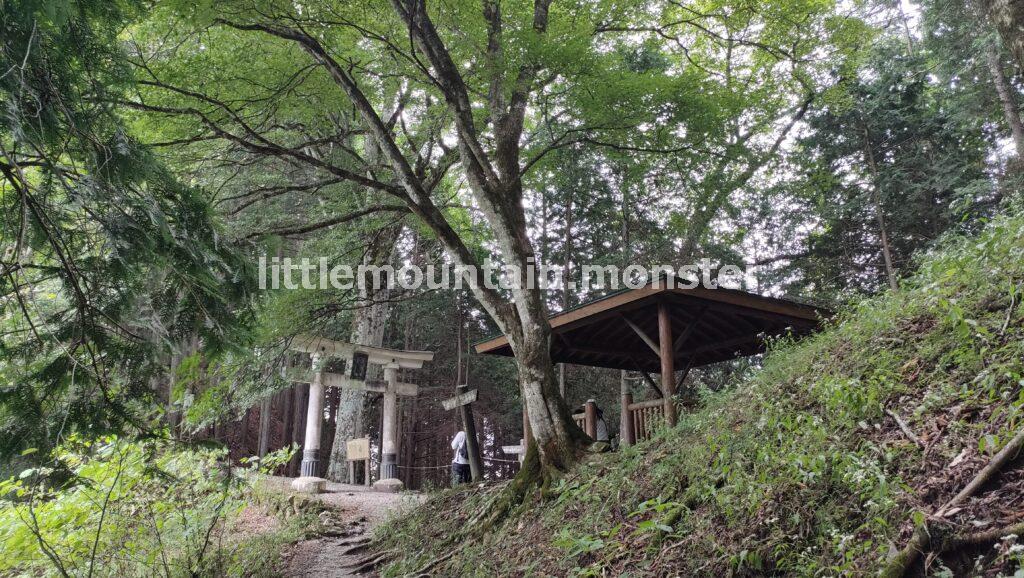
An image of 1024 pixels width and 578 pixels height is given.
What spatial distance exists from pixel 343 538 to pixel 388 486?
4.80 metres

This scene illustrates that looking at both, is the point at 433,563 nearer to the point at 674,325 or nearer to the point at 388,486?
the point at 674,325

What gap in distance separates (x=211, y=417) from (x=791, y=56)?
11.9 meters

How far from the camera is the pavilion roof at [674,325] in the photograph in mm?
9031

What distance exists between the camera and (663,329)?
9.08m

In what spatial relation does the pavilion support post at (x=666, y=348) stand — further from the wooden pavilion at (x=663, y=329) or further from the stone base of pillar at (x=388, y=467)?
the stone base of pillar at (x=388, y=467)

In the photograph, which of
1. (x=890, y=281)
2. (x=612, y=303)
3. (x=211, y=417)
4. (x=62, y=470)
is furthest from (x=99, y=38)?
(x=890, y=281)

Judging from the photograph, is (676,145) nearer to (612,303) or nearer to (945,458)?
(612,303)

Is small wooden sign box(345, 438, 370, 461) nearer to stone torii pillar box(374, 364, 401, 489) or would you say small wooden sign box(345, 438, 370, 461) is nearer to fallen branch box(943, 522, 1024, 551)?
stone torii pillar box(374, 364, 401, 489)

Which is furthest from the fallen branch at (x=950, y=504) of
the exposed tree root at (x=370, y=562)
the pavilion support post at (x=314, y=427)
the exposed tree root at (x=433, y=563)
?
the pavilion support post at (x=314, y=427)

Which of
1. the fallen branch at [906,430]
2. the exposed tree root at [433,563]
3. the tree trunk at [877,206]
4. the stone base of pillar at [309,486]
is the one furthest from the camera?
the tree trunk at [877,206]

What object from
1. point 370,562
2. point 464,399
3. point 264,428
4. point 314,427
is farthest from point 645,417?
point 264,428

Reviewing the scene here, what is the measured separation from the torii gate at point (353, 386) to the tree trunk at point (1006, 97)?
46.6 ft

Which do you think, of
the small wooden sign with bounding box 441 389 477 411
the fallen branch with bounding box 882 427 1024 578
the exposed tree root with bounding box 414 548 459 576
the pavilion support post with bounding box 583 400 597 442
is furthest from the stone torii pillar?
the fallen branch with bounding box 882 427 1024 578

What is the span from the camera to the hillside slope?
10.3 ft
